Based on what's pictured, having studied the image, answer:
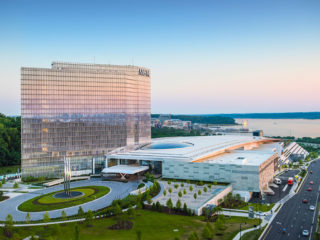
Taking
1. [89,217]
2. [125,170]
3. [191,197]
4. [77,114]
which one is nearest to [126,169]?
[125,170]

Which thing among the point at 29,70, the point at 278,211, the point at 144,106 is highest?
the point at 29,70

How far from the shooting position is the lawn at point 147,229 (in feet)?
195

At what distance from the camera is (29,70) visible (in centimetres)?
11488

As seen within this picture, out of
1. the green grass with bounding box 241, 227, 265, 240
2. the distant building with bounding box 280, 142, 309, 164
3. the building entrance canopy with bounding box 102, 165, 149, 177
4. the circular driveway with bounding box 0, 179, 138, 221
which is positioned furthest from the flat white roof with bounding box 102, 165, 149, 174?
the distant building with bounding box 280, 142, 309, 164

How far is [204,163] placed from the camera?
103438mm

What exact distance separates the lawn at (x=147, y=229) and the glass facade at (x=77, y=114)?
56662mm

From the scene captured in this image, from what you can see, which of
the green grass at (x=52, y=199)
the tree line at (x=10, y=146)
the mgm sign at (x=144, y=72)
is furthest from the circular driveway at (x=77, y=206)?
the tree line at (x=10, y=146)

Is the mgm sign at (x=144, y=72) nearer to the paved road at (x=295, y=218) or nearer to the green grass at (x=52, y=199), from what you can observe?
the green grass at (x=52, y=199)

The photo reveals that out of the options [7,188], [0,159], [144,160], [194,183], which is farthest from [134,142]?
[0,159]

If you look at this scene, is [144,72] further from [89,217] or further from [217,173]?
[89,217]

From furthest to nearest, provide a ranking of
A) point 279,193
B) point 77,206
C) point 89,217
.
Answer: point 279,193, point 77,206, point 89,217

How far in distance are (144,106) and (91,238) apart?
94.4 m

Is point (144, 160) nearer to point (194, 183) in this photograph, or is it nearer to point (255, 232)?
point (194, 183)

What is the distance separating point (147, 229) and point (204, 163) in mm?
44706
